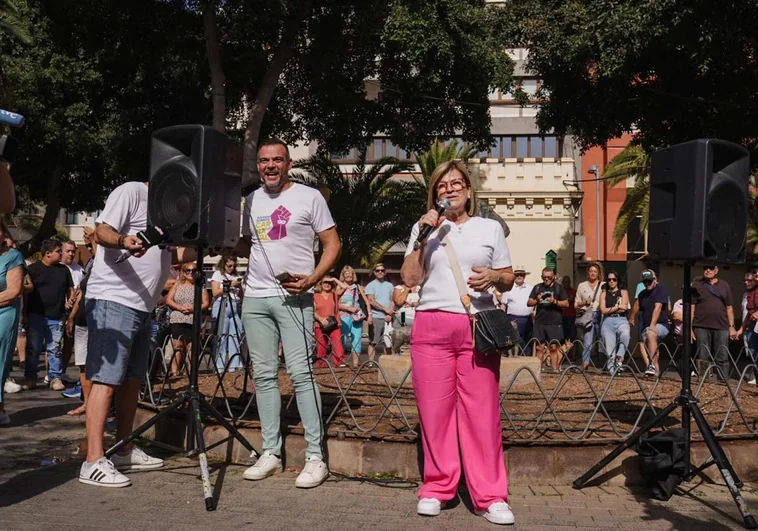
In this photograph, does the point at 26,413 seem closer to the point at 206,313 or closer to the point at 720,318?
the point at 206,313

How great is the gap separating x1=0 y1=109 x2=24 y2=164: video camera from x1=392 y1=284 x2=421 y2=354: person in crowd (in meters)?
6.74

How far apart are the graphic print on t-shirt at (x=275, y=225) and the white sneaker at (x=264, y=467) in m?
1.39

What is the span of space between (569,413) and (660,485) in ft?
6.10

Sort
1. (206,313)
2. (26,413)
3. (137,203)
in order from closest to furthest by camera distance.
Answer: (137,203) < (26,413) < (206,313)

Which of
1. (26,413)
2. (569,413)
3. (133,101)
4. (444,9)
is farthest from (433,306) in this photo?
(133,101)

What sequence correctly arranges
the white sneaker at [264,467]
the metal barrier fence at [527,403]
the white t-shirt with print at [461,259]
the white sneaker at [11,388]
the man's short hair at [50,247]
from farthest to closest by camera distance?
the man's short hair at [50,247], the white sneaker at [11,388], the metal barrier fence at [527,403], the white sneaker at [264,467], the white t-shirt with print at [461,259]

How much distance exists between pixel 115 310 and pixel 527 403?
389cm

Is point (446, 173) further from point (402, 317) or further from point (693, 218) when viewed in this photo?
point (402, 317)

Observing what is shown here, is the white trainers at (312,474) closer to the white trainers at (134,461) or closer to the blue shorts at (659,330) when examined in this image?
the white trainers at (134,461)

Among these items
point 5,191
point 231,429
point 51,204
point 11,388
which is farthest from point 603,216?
point 5,191

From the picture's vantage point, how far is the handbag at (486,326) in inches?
187

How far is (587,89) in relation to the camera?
57.0 ft

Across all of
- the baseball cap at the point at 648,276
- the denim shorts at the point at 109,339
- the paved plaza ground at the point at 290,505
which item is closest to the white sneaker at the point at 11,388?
the paved plaza ground at the point at 290,505

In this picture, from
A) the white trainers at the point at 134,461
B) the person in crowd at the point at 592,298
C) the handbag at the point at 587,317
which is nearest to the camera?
the white trainers at the point at 134,461
